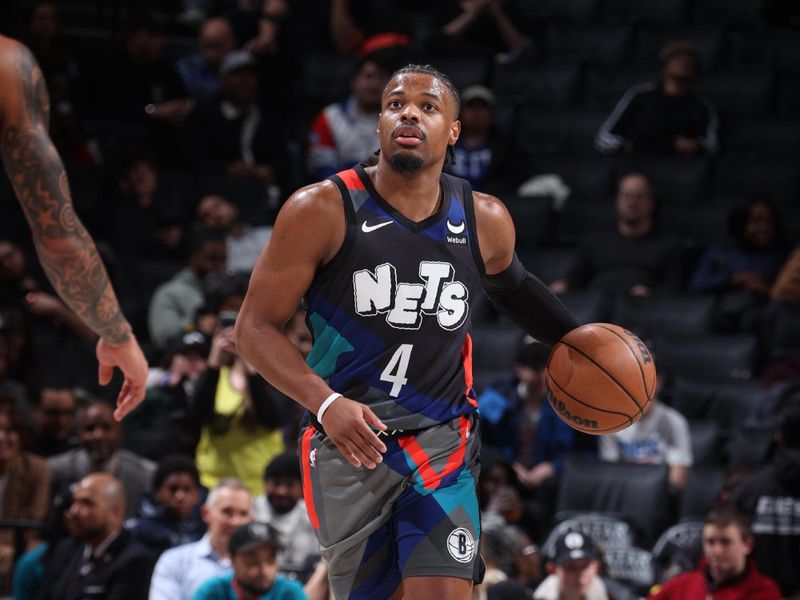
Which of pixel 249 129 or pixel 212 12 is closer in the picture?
pixel 249 129

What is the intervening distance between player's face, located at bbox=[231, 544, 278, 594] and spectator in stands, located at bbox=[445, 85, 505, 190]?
15.8 ft

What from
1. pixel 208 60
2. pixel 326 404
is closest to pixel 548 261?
pixel 208 60

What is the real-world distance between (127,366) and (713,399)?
6.08 metres

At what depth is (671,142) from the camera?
11.6 metres

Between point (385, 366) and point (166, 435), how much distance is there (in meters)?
5.19

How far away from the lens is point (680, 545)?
323 inches

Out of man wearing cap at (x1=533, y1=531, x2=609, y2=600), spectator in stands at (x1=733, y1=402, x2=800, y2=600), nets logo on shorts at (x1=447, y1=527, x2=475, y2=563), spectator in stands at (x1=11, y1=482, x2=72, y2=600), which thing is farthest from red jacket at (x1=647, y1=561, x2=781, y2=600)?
spectator in stands at (x1=11, y1=482, x2=72, y2=600)

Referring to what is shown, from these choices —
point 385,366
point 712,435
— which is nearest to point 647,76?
point 712,435

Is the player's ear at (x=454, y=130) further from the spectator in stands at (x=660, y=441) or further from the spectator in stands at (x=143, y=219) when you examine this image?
the spectator in stands at (x=143, y=219)

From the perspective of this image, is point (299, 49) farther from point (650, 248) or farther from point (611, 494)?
point (611, 494)

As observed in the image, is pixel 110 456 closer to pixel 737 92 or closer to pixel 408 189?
pixel 408 189

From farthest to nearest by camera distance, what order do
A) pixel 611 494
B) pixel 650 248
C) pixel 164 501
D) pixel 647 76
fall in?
pixel 647 76 < pixel 650 248 < pixel 611 494 < pixel 164 501

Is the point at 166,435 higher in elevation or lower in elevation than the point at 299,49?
lower

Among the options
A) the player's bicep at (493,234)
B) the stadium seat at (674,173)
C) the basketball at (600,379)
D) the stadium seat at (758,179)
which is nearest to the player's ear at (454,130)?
the player's bicep at (493,234)
